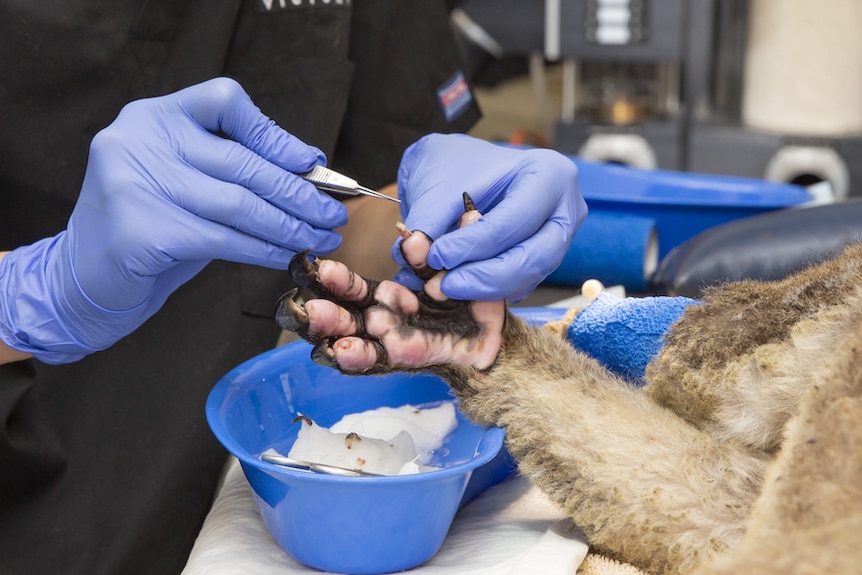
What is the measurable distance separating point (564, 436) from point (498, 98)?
3.15 meters

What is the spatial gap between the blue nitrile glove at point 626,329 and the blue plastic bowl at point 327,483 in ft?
0.52

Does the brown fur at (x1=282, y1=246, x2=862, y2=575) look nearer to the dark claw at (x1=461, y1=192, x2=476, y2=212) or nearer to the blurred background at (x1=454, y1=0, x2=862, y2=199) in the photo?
the dark claw at (x1=461, y1=192, x2=476, y2=212)

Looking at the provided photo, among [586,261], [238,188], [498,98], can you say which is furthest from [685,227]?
[498,98]

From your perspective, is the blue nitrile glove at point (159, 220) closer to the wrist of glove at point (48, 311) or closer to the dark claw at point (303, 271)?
the wrist of glove at point (48, 311)

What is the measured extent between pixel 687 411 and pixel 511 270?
0.22 m

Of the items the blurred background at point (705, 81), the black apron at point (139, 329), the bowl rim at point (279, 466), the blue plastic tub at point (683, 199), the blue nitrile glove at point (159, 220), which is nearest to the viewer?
the bowl rim at point (279, 466)

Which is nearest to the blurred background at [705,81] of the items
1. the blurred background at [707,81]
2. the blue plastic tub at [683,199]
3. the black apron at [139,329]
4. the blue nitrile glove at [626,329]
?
the blurred background at [707,81]

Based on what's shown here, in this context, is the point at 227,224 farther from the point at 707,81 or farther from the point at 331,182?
the point at 707,81

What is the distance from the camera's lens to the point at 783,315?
31.7 inches

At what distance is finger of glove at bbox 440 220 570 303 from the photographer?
2.76 ft

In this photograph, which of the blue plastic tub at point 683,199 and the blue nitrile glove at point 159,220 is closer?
the blue nitrile glove at point 159,220

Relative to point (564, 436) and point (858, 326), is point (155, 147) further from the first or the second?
point (858, 326)

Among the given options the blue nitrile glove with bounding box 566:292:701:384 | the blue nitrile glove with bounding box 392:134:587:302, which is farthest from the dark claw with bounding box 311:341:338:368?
the blue nitrile glove with bounding box 566:292:701:384

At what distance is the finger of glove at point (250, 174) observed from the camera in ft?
2.82
